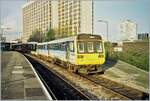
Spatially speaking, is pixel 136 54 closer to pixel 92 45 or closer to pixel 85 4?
pixel 92 45

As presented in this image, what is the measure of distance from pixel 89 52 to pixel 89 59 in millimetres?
506

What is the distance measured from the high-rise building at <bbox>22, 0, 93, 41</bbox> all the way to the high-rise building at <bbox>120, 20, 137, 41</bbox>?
35473mm

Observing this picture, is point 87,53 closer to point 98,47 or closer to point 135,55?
point 98,47

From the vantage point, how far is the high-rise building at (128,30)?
7488 centimetres

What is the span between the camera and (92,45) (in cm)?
2234

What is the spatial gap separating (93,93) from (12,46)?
94.3 meters

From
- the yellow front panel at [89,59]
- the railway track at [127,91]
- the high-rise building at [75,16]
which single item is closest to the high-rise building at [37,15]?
the high-rise building at [75,16]

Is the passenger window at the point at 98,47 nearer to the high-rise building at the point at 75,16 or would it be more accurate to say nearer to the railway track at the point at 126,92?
the railway track at the point at 126,92

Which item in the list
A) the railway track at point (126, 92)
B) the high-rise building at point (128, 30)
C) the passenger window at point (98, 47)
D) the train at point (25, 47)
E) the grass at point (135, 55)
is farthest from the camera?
the train at point (25, 47)

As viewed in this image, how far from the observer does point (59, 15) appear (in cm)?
15200

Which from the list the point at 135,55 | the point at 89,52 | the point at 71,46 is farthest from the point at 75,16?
the point at 89,52

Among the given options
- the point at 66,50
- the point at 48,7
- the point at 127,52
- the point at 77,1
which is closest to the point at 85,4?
the point at 77,1

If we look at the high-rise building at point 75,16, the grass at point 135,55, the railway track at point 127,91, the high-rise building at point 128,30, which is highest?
the high-rise building at point 75,16

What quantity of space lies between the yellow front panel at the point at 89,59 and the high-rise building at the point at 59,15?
3815 inches
